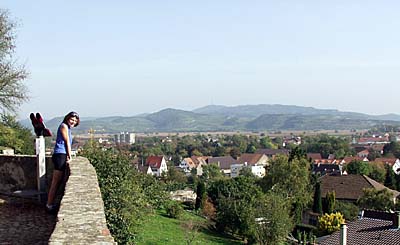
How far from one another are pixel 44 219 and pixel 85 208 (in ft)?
7.81

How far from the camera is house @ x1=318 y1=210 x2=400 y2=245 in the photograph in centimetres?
2044

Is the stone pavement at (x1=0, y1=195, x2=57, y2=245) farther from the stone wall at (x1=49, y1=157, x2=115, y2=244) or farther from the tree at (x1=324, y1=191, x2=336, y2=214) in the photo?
the tree at (x1=324, y1=191, x2=336, y2=214)

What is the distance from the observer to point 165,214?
30.7 m

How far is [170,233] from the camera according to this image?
24422mm

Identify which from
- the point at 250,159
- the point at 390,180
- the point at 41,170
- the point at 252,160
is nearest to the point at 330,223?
the point at 41,170

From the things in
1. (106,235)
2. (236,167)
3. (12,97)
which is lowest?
(236,167)

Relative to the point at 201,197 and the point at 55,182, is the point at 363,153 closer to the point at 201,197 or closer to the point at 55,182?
the point at 201,197

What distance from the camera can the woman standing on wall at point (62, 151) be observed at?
703 centimetres

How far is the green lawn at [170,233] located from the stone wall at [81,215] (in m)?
14.1

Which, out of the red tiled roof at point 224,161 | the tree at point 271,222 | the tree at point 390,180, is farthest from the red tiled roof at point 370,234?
the red tiled roof at point 224,161

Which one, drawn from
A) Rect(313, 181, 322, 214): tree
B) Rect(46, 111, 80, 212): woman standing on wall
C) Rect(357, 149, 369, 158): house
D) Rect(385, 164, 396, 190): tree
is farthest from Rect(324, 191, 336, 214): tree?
Rect(357, 149, 369, 158): house

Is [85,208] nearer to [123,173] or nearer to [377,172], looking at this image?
[123,173]

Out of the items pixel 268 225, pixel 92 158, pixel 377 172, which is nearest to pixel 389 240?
pixel 268 225

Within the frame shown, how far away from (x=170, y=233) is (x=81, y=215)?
2009cm
